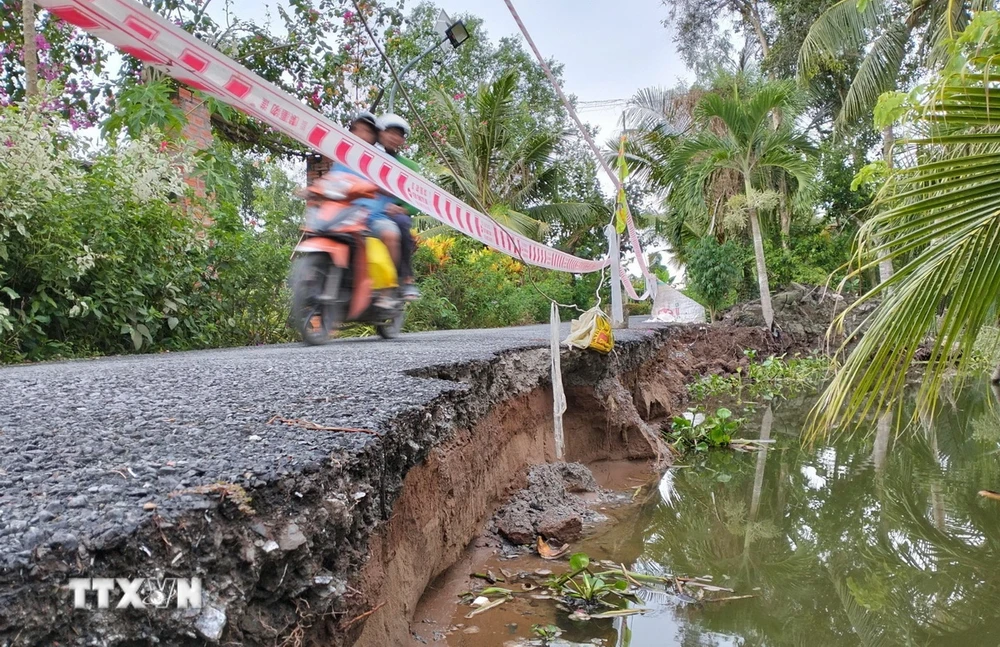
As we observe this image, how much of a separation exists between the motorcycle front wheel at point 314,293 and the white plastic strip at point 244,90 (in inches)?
29.6

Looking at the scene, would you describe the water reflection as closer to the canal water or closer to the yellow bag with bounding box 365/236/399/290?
the canal water

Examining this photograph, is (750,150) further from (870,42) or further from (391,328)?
(391,328)

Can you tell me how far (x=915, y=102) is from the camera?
97.0 inches

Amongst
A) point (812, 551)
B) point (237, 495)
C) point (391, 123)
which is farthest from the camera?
point (391, 123)

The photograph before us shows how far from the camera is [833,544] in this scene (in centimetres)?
360

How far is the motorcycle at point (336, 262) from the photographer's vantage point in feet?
14.6

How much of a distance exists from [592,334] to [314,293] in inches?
75.7

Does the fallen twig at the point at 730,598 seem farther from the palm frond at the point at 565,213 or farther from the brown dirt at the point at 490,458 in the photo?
the palm frond at the point at 565,213

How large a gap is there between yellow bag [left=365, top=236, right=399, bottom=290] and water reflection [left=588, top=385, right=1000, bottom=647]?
2.31 m

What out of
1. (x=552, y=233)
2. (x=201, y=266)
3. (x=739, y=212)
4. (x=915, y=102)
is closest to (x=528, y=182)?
(x=552, y=233)

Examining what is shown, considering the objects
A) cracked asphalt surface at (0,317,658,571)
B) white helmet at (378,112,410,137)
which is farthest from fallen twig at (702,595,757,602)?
white helmet at (378,112,410,137)

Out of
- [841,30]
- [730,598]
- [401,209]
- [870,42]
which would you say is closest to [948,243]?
[730,598]

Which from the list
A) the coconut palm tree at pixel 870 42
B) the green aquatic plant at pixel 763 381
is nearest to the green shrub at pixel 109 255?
the green aquatic plant at pixel 763 381

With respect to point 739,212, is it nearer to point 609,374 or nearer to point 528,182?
point 528,182
